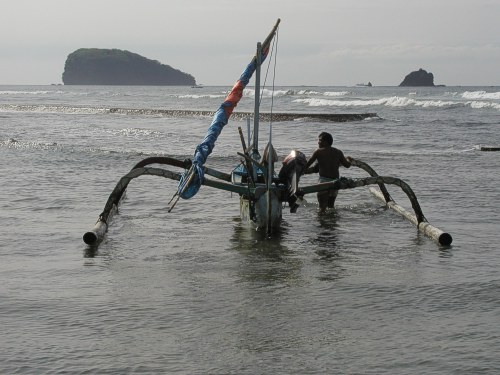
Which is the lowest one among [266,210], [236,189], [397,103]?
[266,210]

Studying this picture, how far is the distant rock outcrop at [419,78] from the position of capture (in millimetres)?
186625

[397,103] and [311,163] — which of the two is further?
[397,103]

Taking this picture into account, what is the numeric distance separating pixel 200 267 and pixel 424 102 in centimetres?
6554

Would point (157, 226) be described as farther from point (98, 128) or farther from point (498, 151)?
point (98, 128)

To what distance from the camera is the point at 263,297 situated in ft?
27.7

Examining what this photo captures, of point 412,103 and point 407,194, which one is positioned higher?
point 412,103

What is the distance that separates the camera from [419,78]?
188625 millimetres

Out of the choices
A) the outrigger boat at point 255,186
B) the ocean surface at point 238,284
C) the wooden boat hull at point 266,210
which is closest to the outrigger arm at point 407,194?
the outrigger boat at point 255,186

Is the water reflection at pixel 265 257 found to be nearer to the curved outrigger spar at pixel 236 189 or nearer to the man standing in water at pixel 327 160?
the curved outrigger spar at pixel 236 189

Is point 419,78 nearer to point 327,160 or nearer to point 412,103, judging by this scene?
point 412,103

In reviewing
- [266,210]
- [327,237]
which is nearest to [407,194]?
[327,237]

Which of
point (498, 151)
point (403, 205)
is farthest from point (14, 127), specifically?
point (403, 205)

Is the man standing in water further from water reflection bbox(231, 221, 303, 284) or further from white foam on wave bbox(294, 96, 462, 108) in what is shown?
white foam on wave bbox(294, 96, 462, 108)

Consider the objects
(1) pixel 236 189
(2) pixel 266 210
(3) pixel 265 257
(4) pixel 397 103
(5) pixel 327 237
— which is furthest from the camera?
(4) pixel 397 103
